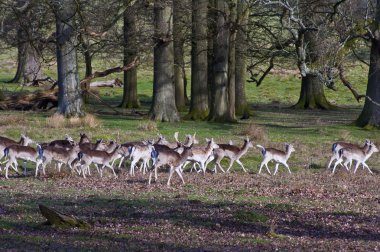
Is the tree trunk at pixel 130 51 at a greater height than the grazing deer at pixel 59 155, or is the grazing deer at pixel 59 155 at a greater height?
the tree trunk at pixel 130 51

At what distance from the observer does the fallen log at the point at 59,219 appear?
11.9m

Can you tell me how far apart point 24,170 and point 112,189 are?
148 inches

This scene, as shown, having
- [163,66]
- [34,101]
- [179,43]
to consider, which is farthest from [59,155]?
A: [179,43]

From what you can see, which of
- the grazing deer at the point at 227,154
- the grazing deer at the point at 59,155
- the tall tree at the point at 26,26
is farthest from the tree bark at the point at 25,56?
the grazing deer at the point at 227,154

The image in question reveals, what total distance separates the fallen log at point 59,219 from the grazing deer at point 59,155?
23.3ft

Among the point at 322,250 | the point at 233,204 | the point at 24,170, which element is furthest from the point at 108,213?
the point at 24,170

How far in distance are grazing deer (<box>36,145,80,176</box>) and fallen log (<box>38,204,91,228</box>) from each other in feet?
23.3

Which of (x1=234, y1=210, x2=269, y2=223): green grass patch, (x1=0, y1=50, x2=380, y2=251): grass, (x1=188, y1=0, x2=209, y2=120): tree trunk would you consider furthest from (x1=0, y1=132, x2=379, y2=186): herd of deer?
(x1=188, y1=0, x2=209, y2=120): tree trunk

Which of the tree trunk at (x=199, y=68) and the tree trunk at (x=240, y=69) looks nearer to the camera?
the tree trunk at (x=199, y=68)

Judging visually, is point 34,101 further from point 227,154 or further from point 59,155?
point 59,155

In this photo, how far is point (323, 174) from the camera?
20.3 m

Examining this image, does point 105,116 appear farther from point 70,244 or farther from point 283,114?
point 70,244

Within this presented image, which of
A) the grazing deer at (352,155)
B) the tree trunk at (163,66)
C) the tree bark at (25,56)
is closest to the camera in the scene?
the grazing deer at (352,155)

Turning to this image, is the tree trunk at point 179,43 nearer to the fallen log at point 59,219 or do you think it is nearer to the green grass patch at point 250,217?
the green grass patch at point 250,217
